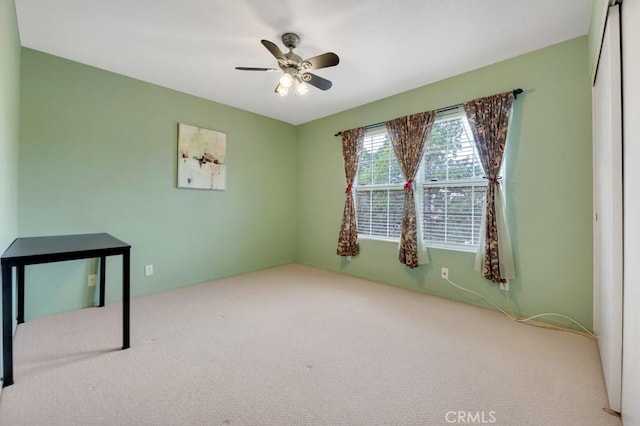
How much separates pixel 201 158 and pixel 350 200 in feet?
6.69

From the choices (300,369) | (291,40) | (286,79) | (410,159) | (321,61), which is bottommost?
(300,369)

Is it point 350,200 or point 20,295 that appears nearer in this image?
point 20,295

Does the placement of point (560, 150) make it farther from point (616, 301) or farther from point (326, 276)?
point (326, 276)

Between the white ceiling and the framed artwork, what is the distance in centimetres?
64

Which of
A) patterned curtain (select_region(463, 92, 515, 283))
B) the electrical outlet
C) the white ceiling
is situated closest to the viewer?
the white ceiling

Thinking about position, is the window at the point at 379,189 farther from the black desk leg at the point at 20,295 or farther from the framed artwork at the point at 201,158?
the black desk leg at the point at 20,295

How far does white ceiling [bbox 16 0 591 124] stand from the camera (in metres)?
1.97

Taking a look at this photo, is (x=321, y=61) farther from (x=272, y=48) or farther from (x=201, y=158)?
(x=201, y=158)

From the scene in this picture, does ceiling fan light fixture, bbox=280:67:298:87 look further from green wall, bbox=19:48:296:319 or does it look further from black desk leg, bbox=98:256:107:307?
black desk leg, bbox=98:256:107:307

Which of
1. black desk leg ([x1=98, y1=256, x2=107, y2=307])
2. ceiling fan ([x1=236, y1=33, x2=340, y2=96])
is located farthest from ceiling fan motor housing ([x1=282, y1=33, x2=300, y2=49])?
black desk leg ([x1=98, y1=256, x2=107, y2=307])

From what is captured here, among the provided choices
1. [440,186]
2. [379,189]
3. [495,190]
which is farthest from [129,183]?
[495,190]

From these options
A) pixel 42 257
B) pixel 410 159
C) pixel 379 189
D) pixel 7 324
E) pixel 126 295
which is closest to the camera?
pixel 7 324

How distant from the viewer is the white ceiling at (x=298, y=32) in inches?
77.4

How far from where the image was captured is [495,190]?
2637 millimetres
